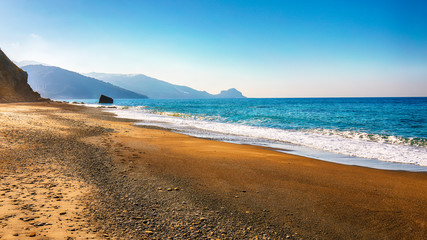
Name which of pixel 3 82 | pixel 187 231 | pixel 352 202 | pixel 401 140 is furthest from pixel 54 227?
pixel 3 82

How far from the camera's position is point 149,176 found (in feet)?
19.6

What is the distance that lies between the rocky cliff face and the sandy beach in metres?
60.4

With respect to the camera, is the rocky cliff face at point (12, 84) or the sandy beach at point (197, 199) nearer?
the sandy beach at point (197, 199)

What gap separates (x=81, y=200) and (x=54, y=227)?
1.01 metres

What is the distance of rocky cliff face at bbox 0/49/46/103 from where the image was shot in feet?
167

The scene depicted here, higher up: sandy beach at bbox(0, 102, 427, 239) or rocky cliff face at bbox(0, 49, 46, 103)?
rocky cliff face at bbox(0, 49, 46, 103)

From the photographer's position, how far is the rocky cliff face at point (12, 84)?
5094cm

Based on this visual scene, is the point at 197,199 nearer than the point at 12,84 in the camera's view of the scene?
Yes

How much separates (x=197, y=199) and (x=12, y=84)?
233 feet

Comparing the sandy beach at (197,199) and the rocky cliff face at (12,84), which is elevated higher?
→ the rocky cliff face at (12,84)

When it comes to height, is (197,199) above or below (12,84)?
below

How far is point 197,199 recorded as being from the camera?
4.65m

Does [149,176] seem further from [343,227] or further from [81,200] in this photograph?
[343,227]

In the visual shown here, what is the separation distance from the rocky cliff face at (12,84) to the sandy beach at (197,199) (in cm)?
6044
